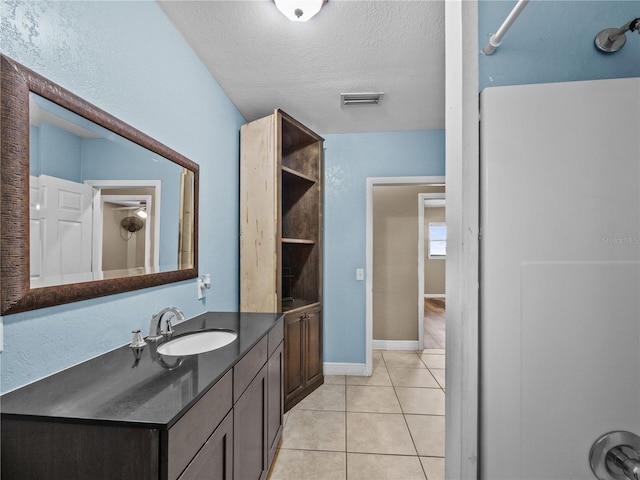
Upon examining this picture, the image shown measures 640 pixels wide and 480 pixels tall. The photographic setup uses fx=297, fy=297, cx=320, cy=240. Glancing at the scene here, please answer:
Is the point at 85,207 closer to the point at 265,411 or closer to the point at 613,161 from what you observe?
the point at 265,411

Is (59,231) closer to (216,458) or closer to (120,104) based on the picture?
(120,104)

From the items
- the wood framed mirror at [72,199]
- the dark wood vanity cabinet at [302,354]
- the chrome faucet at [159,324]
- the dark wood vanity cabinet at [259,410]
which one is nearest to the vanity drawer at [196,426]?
the dark wood vanity cabinet at [259,410]

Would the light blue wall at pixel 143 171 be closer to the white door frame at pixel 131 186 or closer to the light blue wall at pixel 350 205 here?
the white door frame at pixel 131 186

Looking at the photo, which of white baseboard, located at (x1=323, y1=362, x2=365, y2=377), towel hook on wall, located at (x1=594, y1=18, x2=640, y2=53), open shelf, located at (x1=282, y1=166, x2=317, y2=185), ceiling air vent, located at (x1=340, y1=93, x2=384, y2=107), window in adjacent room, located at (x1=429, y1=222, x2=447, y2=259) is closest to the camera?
towel hook on wall, located at (x1=594, y1=18, x2=640, y2=53)

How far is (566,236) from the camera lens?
66 centimetres

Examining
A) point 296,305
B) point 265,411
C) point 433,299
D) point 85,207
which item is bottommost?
point 433,299

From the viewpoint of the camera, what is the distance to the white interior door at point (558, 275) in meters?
0.64

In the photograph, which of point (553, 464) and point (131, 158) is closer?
point (553, 464)

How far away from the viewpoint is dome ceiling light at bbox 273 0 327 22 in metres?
1.46

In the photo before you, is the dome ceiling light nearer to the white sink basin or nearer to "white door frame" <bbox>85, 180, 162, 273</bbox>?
"white door frame" <bbox>85, 180, 162, 273</bbox>

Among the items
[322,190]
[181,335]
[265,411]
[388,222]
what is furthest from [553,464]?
[388,222]

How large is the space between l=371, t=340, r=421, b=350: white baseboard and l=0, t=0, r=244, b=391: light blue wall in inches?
95.7

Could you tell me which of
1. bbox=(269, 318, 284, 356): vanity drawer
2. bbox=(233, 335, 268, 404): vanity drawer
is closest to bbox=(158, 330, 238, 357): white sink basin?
bbox=(233, 335, 268, 404): vanity drawer

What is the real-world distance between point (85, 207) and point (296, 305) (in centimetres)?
189
